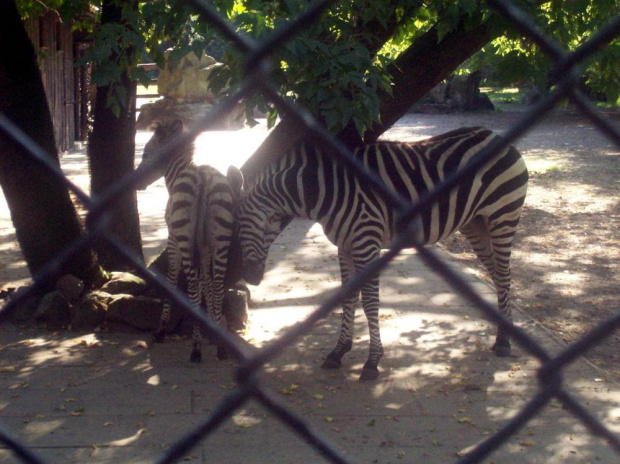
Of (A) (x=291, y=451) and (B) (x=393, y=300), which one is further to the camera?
(B) (x=393, y=300)

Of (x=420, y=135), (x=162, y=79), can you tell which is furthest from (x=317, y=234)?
(x=162, y=79)

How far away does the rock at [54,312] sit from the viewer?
664 cm

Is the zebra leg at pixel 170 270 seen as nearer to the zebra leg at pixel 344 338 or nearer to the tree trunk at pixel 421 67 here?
the zebra leg at pixel 344 338

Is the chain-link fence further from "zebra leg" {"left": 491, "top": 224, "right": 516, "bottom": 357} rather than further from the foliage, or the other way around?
"zebra leg" {"left": 491, "top": 224, "right": 516, "bottom": 357}

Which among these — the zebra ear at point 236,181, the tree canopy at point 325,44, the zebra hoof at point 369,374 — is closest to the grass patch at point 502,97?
the tree canopy at point 325,44

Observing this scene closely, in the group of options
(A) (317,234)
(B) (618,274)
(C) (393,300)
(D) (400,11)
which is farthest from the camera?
(A) (317,234)

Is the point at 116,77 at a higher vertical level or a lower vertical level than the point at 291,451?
higher

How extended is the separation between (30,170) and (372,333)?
296 cm

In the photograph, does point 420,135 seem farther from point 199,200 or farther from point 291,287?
point 199,200

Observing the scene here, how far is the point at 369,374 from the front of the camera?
586cm

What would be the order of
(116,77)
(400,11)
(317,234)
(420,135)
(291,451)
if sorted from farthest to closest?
(420,135) < (317,234) < (400,11) < (291,451) < (116,77)

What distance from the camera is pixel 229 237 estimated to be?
6.37 m

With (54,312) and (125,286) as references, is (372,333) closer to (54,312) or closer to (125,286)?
(125,286)

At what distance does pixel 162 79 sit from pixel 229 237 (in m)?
21.3
